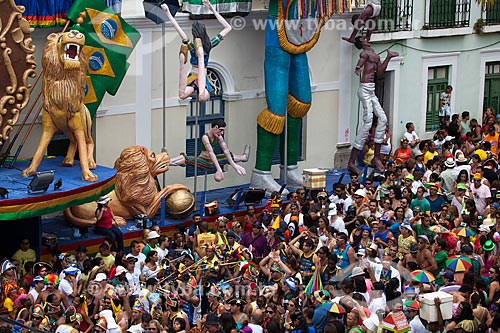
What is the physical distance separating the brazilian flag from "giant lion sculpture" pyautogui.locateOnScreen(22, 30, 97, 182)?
1.57 meters

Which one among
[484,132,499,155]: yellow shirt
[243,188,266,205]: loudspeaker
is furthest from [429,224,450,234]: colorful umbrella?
[484,132,499,155]: yellow shirt

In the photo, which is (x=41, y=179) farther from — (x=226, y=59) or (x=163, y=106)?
(x=226, y=59)

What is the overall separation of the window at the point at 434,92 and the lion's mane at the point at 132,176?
970 centimetres

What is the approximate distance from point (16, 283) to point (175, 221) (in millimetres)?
4813

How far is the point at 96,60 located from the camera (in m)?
22.8

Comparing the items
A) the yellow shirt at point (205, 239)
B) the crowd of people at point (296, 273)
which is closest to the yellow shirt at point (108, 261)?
the crowd of people at point (296, 273)

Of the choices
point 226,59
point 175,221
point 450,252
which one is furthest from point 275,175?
point 450,252

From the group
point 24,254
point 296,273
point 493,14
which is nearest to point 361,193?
point 296,273

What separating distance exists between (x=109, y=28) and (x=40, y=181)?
4042 mm

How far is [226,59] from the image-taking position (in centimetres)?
2616

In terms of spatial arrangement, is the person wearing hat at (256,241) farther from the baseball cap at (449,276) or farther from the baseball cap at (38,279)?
the baseball cap at (38,279)

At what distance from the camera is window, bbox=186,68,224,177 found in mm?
25828

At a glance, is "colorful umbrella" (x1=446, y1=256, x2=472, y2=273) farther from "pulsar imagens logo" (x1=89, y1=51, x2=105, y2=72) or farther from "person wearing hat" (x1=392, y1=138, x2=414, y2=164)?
"person wearing hat" (x1=392, y1=138, x2=414, y2=164)

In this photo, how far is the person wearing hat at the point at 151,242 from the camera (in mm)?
19812
